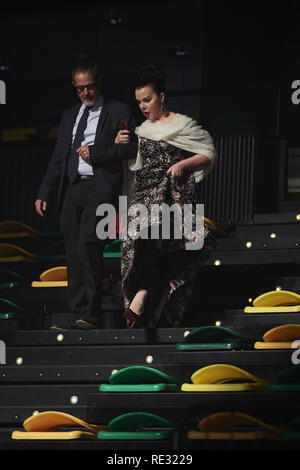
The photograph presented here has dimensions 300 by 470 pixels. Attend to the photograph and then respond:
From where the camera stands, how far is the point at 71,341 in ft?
19.7

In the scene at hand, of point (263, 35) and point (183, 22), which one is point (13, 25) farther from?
point (263, 35)

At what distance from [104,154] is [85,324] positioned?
1015mm

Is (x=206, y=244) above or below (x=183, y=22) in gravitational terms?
below

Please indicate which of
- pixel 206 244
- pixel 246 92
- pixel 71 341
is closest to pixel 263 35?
pixel 246 92

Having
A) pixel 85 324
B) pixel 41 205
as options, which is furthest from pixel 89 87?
pixel 85 324

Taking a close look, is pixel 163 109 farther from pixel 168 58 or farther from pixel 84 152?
pixel 168 58

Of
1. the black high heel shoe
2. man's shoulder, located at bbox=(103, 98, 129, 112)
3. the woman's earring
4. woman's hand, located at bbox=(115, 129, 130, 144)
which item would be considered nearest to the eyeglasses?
man's shoulder, located at bbox=(103, 98, 129, 112)

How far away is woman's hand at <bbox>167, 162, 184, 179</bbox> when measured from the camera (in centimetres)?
612

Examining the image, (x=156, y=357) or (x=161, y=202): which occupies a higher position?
(x=161, y=202)

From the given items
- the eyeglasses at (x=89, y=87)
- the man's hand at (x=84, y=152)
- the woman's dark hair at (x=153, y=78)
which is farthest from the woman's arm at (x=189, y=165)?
the eyeglasses at (x=89, y=87)

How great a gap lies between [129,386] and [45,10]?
14.8ft

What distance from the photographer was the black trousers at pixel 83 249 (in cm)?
612

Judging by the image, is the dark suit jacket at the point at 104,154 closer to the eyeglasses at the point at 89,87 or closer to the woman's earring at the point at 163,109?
the eyeglasses at the point at 89,87

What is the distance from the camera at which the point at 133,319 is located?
594 centimetres
